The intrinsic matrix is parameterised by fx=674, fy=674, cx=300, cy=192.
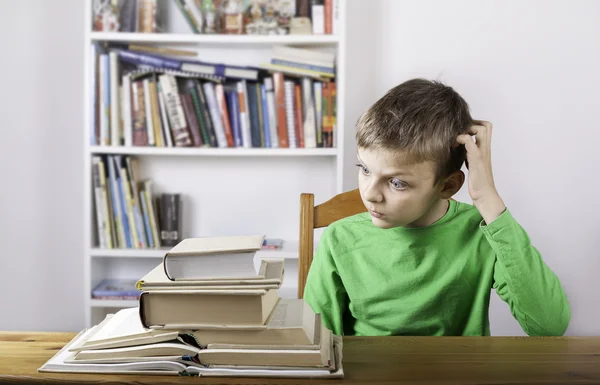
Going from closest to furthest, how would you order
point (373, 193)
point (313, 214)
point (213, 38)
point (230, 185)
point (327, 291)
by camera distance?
point (373, 193), point (327, 291), point (313, 214), point (213, 38), point (230, 185)

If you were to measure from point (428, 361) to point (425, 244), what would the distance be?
14.8 inches

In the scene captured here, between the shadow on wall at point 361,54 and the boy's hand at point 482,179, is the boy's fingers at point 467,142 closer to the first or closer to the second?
the boy's hand at point 482,179

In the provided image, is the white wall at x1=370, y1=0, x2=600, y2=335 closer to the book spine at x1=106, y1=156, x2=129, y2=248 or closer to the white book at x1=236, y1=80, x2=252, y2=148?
Answer: the white book at x1=236, y1=80, x2=252, y2=148

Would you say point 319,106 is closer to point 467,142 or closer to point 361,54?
point 361,54

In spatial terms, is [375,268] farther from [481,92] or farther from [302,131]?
[481,92]

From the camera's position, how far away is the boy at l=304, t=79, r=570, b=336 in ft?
3.62

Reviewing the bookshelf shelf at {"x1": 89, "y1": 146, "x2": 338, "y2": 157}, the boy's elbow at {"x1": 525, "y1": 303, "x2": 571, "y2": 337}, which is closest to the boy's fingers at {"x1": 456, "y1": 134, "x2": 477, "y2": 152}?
the boy's elbow at {"x1": 525, "y1": 303, "x2": 571, "y2": 337}

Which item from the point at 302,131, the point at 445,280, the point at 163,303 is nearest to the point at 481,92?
the point at 302,131

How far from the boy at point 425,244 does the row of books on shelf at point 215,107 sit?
3.40 ft

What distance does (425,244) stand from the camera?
1.27m

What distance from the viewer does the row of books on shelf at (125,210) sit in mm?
2389

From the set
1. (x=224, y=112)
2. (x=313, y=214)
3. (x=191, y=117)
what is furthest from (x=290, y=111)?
(x=313, y=214)

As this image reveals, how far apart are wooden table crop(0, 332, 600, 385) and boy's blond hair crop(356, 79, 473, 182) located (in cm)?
30

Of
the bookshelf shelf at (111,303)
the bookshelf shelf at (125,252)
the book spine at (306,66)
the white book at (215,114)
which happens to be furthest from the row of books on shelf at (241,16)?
the bookshelf shelf at (111,303)
